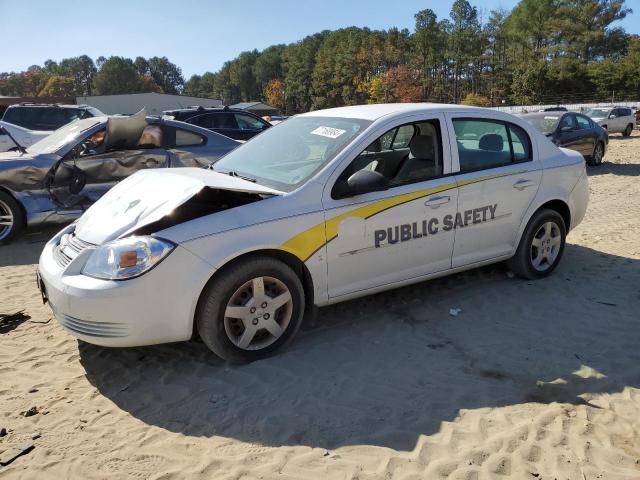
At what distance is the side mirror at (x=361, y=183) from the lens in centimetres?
372

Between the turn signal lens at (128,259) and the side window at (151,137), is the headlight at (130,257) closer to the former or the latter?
the turn signal lens at (128,259)

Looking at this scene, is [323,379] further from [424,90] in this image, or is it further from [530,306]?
[424,90]

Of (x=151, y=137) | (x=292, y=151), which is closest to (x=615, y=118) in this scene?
(x=151, y=137)

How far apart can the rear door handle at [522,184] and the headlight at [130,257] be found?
3.12 meters

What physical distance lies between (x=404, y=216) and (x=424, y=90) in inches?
2928

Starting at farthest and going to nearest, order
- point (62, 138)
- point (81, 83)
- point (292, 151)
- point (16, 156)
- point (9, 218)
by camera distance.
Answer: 1. point (81, 83)
2. point (62, 138)
3. point (16, 156)
4. point (9, 218)
5. point (292, 151)

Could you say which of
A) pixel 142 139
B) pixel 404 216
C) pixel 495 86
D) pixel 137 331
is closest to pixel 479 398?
pixel 404 216

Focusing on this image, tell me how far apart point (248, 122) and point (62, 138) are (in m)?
6.59

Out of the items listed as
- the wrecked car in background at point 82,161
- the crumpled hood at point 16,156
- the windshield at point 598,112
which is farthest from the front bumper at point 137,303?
the windshield at point 598,112

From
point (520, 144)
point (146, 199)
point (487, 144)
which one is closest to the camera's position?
point (146, 199)

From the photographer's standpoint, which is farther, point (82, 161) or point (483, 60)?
point (483, 60)

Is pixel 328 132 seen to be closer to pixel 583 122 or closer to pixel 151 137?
pixel 151 137

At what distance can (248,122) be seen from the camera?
44.4ft

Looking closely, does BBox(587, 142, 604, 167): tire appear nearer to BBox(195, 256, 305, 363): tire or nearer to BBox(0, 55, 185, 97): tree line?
BBox(195, 256, 305, 363): tire
